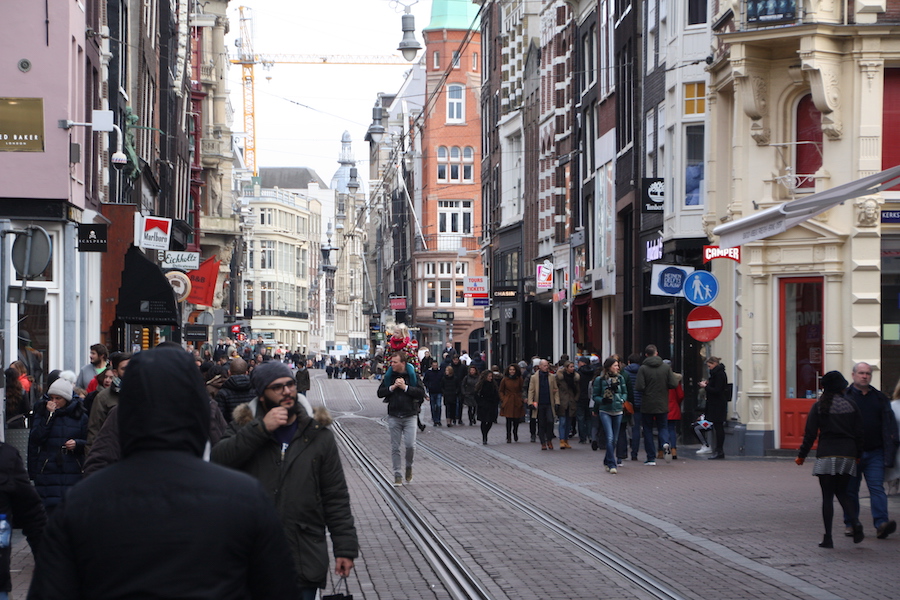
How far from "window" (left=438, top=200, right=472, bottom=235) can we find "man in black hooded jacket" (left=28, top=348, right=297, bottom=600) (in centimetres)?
9028

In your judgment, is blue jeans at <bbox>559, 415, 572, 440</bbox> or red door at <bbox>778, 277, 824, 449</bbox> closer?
red door at <bbox>778, 277, 824, 449</bbox>

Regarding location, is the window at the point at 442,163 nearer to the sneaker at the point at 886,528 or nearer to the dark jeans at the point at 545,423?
the dark jeans at the point at 545,423

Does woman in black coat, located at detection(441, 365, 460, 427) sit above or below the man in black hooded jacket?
below

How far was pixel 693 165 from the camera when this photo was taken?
26812 mm

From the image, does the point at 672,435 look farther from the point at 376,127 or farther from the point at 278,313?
the point at 278,313

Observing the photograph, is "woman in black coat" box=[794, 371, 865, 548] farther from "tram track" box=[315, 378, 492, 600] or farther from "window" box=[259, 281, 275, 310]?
"window" box=[259, 281, 275, 310]

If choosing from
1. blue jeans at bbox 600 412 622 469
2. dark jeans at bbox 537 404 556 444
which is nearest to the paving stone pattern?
blue jeans at bbox 600 412 622 469

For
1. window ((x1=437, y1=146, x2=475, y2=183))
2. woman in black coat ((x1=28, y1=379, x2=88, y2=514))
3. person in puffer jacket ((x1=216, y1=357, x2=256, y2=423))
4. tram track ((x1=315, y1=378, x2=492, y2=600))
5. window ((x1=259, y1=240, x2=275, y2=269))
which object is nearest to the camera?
tram track ((x1=315, y1=378, x2=492, y2=600))

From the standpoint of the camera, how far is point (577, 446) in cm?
2717

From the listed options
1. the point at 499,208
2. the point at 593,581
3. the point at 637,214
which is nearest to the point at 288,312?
the point at 499,208

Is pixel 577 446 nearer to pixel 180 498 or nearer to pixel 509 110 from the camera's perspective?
pixel 180 498

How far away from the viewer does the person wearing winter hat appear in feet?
20.0

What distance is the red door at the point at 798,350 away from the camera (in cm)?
2250

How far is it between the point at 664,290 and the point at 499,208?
119 feet
